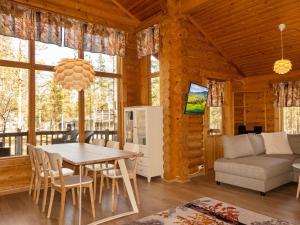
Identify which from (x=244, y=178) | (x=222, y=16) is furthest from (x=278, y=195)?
(x=222, y=16)

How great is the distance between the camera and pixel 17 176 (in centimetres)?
437

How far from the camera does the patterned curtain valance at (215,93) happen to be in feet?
19.3

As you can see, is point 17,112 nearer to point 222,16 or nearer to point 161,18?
point 161,18

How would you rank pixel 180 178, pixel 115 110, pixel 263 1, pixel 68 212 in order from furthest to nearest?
pixel 115 110
pixel 180 178
pixel 263 1
pixel 68 212

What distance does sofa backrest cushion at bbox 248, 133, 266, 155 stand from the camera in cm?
501

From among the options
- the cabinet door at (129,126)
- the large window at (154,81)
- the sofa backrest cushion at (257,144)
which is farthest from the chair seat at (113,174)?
the sofa backrest cushion at (257,144)

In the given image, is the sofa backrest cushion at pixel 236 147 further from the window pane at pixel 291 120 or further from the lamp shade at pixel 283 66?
the window pane at pixel 291 120

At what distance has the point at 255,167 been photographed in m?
4.01

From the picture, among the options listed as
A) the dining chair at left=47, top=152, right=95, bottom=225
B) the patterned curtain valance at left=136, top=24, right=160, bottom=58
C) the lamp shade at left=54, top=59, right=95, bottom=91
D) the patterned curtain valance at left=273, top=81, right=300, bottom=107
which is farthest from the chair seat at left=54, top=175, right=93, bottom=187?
the patterned curtain valance at left=273, top=81, right=300, bottom=107

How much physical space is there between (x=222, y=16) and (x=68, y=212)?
4468mm

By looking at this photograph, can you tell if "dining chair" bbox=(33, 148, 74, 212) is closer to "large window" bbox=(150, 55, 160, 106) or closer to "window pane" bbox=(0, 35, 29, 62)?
"window pane" bbox=(0, 35, 29, 62)

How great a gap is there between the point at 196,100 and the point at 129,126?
1.55 meters

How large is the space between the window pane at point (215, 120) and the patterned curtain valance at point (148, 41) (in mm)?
1989

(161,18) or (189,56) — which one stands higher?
(161,18)
